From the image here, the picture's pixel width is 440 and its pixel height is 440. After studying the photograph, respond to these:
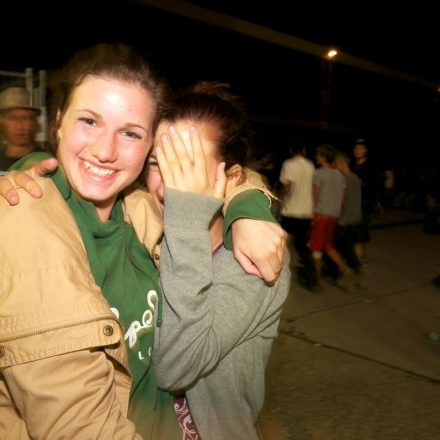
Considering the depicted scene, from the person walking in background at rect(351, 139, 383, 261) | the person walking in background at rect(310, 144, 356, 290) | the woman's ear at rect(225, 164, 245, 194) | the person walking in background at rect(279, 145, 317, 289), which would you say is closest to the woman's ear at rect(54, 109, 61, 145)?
the woman's ear at rect(225, 164, 245, 194)

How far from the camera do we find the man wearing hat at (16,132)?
4.72 metres

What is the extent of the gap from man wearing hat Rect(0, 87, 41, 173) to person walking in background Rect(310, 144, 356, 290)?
12.9ft

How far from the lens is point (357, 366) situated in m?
4.46

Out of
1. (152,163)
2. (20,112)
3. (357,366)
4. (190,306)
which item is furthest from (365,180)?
(190,306)

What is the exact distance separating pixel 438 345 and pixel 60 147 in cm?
467

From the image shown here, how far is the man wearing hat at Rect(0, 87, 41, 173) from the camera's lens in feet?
15.5

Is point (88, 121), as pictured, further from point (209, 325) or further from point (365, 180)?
point (365, 180)

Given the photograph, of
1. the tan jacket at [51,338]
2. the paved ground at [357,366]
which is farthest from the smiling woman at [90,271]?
the paved ground at [357,366]

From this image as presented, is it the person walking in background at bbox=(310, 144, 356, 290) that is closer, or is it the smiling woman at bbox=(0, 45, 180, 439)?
the smiling woman at bbox=(0, 45, 180, 439)

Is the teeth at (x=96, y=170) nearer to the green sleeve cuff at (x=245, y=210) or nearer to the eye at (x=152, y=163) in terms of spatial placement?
the eye at (x=152, y=163)

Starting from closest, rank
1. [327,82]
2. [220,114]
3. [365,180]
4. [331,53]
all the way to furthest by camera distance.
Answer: [220,114]
[365,180]
[327,82]
[331,53]

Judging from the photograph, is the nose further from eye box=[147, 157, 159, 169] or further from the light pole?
the light pole

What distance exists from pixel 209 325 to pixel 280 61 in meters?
19.5

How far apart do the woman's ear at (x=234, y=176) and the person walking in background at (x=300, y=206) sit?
5.13 meters
